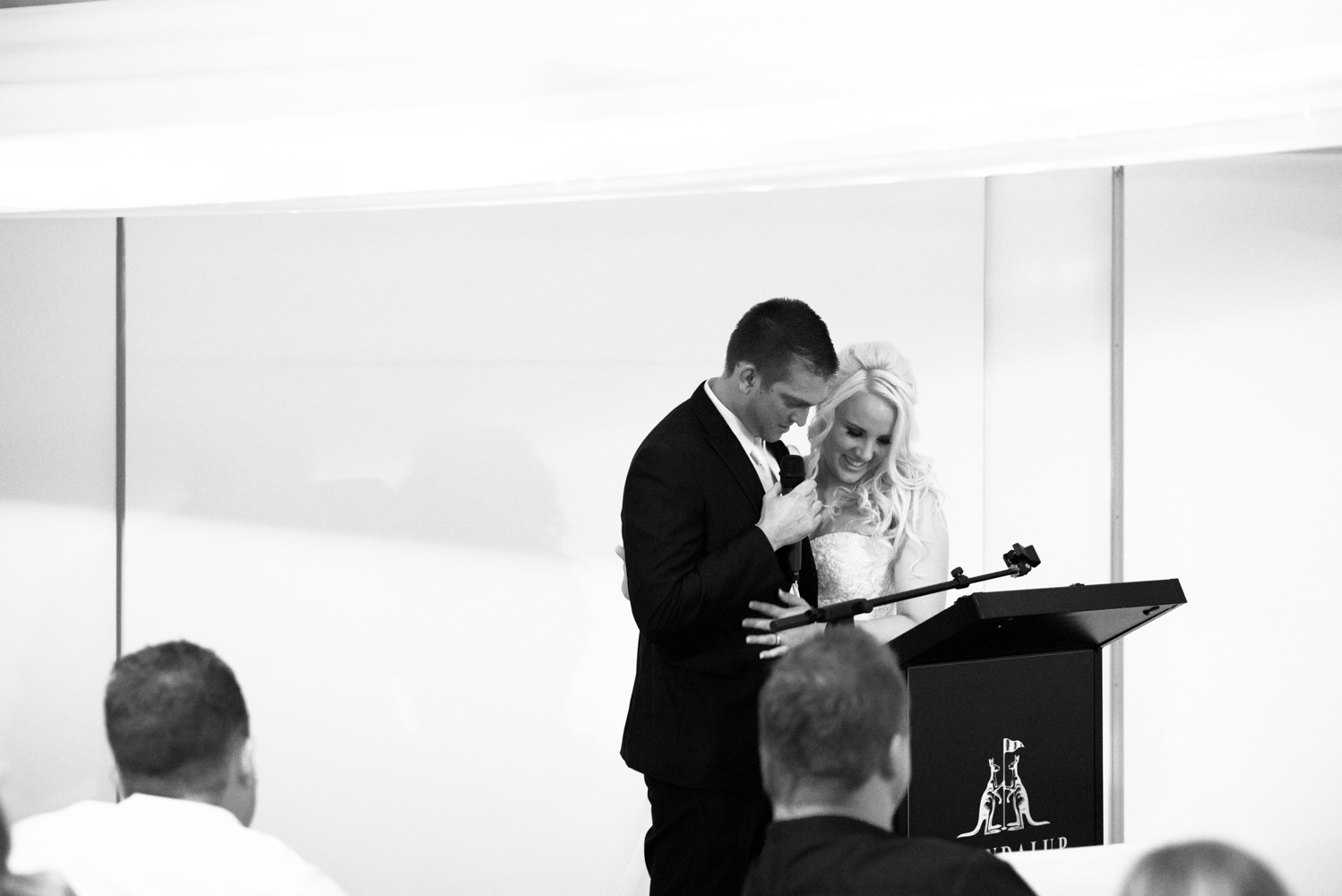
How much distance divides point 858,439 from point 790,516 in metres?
0.87

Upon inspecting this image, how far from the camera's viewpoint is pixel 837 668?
1.78 m

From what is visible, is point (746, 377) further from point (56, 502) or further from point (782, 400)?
point (56, 502)

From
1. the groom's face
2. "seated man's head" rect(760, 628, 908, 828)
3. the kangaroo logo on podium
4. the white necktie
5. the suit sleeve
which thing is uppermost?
the groom's face

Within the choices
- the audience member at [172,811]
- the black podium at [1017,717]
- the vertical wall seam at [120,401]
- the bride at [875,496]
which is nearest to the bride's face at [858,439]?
the bride at [875,496]

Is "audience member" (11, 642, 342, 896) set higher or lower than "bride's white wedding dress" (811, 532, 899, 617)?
lower

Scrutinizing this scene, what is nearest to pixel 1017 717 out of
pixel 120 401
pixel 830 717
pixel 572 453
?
pixel 830 717

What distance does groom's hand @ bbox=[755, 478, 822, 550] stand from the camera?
9.39 feet

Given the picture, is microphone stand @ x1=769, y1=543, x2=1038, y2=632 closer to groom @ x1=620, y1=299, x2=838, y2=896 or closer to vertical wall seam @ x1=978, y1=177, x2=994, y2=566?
groom @ x1=620, y1=299, x2=838, y2=896

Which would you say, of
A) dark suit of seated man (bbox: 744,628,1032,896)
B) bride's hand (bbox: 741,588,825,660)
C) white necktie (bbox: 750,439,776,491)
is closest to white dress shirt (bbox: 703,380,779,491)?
white necktie (bbox: 750,439,776,491)

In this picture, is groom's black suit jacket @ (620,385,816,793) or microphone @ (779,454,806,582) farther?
microphone @ (779,454,806,582)

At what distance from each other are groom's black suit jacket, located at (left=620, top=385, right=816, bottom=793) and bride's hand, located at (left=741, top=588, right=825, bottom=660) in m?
0.03

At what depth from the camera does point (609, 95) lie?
131 inches

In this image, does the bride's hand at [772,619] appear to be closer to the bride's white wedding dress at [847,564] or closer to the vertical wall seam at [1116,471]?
the bride's white wedding dress at [847,564]

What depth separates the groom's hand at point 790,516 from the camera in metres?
2.86
